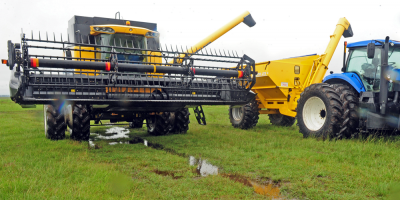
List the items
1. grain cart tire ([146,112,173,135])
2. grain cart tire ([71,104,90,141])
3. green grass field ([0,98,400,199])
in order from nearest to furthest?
green grass field ([0,98,400,199]) < grain cart tire ([71,104,90,141]) < grain cart tire ([146,112,173,135])

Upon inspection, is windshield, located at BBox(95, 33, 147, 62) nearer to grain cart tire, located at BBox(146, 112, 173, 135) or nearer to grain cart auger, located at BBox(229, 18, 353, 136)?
grain cart tire, located at BBox(146, 112, 173, 135)

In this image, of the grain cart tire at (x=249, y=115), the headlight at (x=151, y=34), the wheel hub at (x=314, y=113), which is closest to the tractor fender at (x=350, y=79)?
the wheel hub at (x=314, y=113)

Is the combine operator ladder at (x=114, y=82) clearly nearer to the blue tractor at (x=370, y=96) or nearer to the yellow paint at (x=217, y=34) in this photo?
the blue tractor at (x=370, y=96)

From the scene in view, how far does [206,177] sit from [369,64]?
499 cm

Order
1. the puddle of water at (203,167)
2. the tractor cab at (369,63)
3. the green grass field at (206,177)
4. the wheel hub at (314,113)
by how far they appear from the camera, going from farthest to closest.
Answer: the wheel hub at (314,113), the tractor cab at (369,63), the puddle of water at (203,167), the green grass field at (206,177)

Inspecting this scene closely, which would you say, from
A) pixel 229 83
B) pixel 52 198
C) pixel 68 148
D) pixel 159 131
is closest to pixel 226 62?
pixel 229 83

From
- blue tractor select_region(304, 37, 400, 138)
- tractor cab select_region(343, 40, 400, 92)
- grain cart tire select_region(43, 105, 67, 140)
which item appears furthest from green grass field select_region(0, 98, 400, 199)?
tractor cab select_region(343, 40, 400, 92)

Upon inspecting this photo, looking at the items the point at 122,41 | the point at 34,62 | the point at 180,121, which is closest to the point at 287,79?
the point at 180,121

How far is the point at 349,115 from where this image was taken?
21.3ft

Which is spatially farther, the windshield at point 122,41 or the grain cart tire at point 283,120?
the grain cart tire at point 283,120

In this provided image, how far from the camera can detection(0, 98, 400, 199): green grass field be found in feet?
11.7

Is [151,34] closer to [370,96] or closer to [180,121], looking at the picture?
[180,121]

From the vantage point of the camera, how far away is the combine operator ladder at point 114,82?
5.48 metres

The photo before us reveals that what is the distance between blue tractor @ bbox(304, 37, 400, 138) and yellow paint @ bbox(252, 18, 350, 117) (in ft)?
6.05
